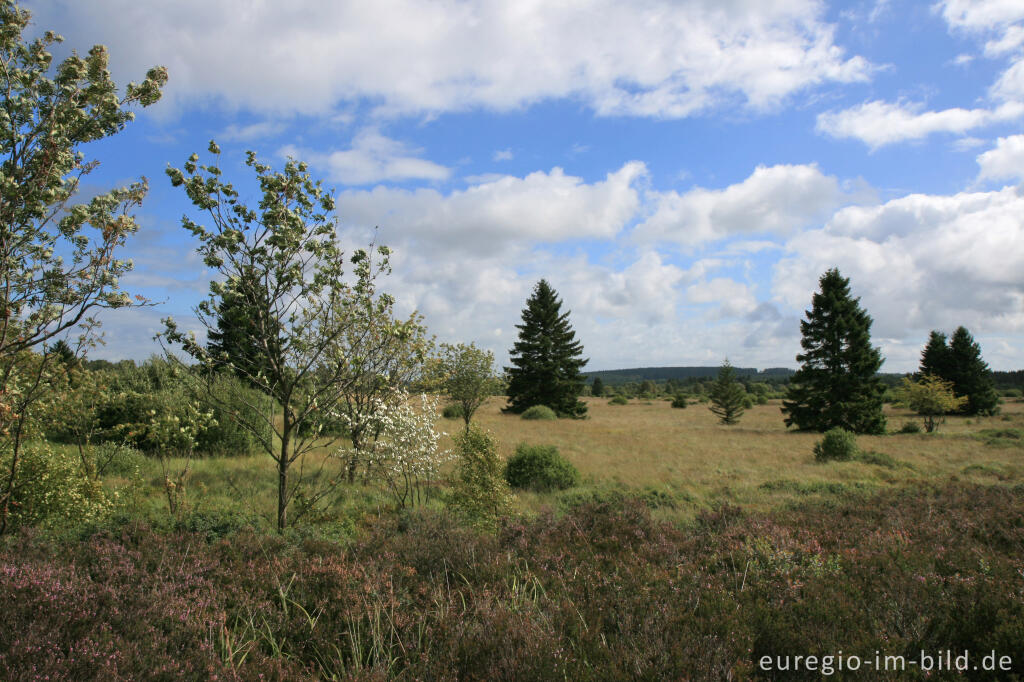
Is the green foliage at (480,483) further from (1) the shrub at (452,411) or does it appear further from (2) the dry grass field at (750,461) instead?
(1) the shrub at (452,411)

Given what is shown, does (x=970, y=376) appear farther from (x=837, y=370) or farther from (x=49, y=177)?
(x=49, y=177)

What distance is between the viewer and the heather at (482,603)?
2.53 metres

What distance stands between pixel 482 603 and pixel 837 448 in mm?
20237

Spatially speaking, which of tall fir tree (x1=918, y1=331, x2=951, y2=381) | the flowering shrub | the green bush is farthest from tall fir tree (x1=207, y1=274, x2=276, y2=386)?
tall fir tree (x1=918, y1=331, x2=951, y2=381)

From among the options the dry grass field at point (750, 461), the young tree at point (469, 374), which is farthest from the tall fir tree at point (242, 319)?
the young tree at point (469, 374)

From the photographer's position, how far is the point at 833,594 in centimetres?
332

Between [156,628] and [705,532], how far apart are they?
16.2 ft

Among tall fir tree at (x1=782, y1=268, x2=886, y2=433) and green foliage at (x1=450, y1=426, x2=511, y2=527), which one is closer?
green foliage at (x1=450, y1=426, x2=511, y2=527)

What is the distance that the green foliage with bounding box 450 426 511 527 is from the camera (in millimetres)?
7730

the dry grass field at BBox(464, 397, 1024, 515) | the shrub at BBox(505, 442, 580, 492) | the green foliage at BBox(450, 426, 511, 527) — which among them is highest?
the green foliage at BBox(450, 426, 511, 527)

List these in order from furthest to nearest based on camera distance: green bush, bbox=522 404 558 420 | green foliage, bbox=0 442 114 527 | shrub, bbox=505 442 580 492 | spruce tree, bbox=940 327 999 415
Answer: spruce tree, bbox=940 327 999 415
green bush, bbox=522 404 558 420
shrub, bbox=505 442 580 492
green foliage, bbox=0 442 114 527

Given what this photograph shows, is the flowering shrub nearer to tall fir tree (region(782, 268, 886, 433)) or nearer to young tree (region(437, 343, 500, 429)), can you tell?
young tree (region(437, 343, 500, 429))

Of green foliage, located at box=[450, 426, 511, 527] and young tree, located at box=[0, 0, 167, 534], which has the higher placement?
young tree, located at box=[0, 0, 167, 534]

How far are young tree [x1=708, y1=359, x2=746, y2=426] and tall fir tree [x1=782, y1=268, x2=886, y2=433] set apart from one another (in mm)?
6268
